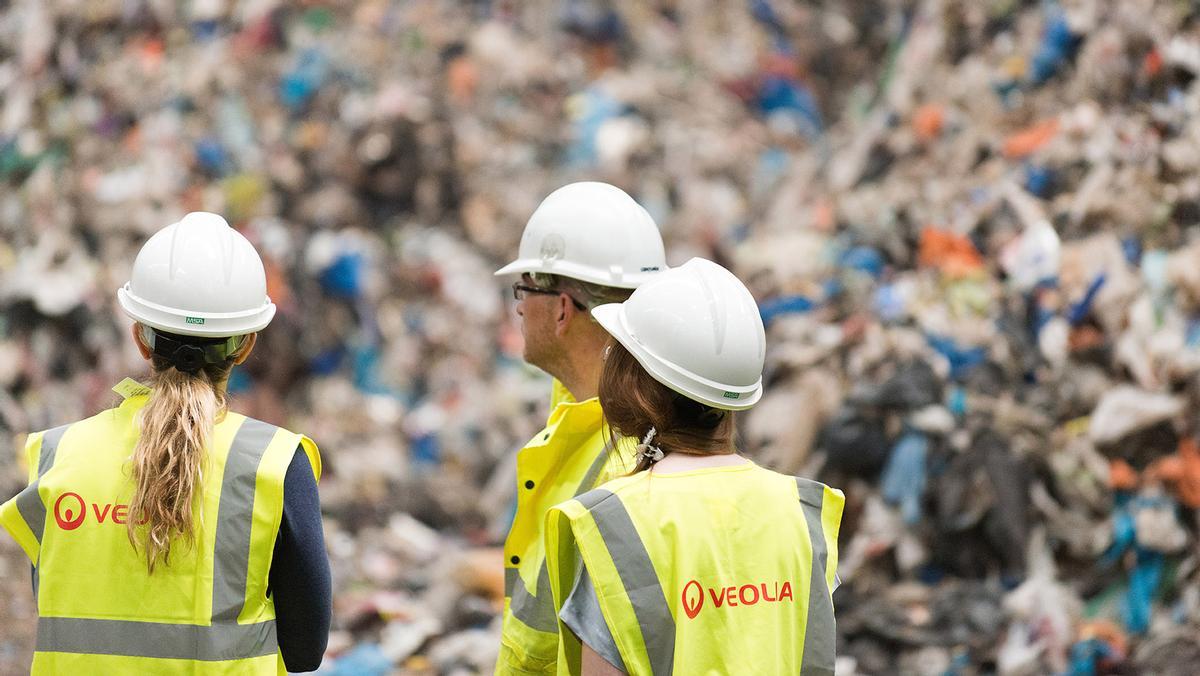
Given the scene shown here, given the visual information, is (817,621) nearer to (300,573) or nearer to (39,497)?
(300,573)

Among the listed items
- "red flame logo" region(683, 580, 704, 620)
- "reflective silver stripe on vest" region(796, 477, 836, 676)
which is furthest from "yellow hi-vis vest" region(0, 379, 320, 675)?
"reflective silver stripe on vest" region(796, 477, 836, 676)

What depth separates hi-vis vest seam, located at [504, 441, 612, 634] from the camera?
231cm

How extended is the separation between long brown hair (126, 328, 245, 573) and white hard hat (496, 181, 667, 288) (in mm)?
859

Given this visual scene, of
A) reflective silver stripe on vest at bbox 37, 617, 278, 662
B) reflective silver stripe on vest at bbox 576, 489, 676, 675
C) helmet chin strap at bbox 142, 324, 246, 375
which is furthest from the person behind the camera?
helmet chin strap at bbox 142, 324, 246, 375

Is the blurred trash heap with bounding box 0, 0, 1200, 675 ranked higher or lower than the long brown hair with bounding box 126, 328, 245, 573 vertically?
lower

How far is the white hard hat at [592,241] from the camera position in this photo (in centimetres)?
271

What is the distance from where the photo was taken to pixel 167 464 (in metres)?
2.05

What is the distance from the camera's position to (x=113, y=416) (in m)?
2.15

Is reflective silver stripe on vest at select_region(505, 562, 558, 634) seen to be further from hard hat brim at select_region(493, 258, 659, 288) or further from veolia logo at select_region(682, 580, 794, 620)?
hard hat brim at select_region(493, 258, 659, 288)

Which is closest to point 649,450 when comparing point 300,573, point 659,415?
point 659,415

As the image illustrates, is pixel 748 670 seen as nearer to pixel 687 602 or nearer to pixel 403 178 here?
pixel 687 602

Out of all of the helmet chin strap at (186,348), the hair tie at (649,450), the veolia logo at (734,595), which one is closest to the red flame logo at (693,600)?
the veolia logo at (734,595)

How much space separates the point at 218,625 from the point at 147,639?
0.12 m

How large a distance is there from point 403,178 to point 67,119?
2562 millimetres
